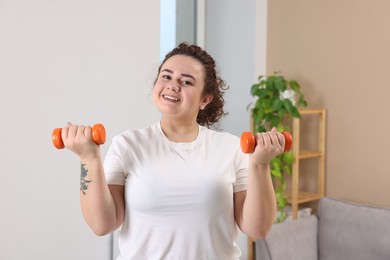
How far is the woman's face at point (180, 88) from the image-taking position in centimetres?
121

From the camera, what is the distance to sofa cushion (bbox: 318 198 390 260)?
2645mm

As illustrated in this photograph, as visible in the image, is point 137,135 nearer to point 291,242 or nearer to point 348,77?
point 291,242

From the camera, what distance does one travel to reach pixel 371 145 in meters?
3.01

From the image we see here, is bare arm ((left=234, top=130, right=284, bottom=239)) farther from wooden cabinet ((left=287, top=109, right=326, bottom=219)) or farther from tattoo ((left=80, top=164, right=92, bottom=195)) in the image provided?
wooden cabinet ((left=287, top=109, right=326, bottom=219))

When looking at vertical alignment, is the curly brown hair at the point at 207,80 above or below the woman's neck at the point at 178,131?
above

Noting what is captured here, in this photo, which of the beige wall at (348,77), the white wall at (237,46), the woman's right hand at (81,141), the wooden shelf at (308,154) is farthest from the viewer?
the white wall at (237,46)

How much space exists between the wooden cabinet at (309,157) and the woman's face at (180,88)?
6.02 ft

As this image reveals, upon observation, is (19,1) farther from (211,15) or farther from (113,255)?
(211,15)

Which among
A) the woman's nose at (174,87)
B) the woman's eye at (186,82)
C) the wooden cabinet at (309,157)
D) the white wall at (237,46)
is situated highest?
the white wall at (237,46)

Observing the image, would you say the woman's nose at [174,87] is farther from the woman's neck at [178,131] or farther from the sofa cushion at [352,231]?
the sofa cushion at [352,231]

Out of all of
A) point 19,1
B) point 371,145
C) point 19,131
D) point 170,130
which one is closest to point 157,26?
point 19,1

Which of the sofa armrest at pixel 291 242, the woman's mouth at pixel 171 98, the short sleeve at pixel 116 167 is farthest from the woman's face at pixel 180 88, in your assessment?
the sofa armrest at pixel 291 242

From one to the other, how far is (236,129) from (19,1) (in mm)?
1722

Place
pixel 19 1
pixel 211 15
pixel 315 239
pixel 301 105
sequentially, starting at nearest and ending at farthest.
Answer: pixel 19 1 < pixel 315 239 < pixel 301 105 < pixel 211 15
